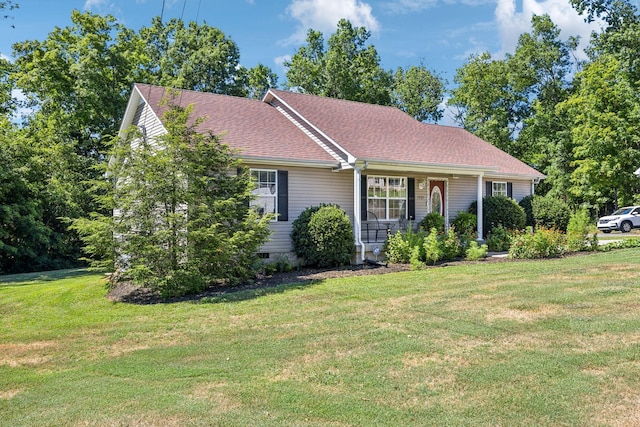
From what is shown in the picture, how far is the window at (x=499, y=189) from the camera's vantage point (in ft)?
64.6

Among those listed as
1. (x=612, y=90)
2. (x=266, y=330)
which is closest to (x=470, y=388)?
(x=266, y=330)

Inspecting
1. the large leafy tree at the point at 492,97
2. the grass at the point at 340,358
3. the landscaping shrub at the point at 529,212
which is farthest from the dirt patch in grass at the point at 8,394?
the large leafy tree at the point at 492,97

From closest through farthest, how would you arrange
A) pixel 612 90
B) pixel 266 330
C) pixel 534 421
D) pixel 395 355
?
1. pixel 534 421
2. pixel 395 355
3. pixel 266 330
4. pixel 612 90

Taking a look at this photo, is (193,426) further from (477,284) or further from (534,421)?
(477,284)

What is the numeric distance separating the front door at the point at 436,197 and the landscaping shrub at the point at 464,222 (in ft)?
2.11

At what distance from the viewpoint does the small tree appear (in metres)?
9.53

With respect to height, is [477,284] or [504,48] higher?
[504,48]

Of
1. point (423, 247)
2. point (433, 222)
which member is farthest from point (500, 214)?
point (423, 247)

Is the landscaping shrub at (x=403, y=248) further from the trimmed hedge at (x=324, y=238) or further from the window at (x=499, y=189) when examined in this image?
the window at (x=499, y=189)

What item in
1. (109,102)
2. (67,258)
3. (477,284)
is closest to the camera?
(477,284)

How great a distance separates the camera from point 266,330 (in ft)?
22.1

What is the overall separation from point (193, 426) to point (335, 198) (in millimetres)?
10937

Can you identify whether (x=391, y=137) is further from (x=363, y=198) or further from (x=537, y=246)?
(x=537, y=246)

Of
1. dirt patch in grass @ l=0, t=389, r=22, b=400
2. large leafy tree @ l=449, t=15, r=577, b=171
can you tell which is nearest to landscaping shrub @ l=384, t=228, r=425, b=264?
dirt patch in grass @ l=0, t=389, r=22, b=400
